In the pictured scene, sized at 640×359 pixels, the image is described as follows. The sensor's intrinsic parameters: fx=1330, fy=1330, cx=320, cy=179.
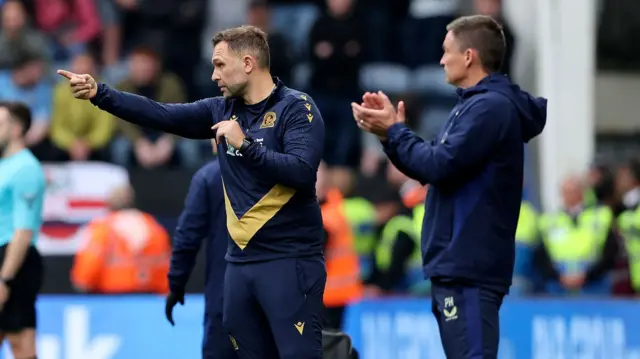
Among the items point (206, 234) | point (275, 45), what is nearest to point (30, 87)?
point (275, 45)

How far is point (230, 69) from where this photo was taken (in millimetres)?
6453

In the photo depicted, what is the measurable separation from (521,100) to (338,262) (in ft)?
12.9

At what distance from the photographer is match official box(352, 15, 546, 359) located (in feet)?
21.1

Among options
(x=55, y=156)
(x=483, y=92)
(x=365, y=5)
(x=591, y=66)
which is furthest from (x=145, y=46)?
(x=483, y=92)

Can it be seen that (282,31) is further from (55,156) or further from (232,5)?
(55,156)

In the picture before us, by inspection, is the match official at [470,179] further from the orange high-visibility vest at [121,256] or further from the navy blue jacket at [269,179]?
the orange high-visibility vest at [121,256]

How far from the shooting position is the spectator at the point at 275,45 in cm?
1430

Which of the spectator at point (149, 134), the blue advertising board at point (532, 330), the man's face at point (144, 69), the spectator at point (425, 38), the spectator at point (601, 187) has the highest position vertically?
the spectator at point (425, 38)

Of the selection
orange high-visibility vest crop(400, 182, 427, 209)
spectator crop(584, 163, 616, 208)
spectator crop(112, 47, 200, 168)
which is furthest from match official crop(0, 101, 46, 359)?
spectator crop(584, 163, 616, 208)

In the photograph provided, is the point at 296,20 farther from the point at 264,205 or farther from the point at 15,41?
the point at 264,205

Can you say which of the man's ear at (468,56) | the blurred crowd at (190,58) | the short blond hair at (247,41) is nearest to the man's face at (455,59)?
the man's ear at (468,56)

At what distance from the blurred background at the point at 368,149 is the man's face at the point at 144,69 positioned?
23 mm

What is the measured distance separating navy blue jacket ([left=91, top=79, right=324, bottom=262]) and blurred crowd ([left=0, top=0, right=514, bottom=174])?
24.0 feet

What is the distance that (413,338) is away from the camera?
10672 mm
